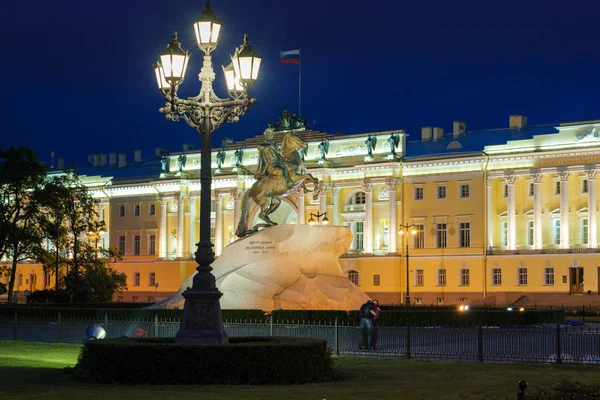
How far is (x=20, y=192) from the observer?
67.8 m

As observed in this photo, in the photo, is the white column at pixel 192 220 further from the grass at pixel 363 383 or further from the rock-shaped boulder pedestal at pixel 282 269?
the grass at pixel 363 383

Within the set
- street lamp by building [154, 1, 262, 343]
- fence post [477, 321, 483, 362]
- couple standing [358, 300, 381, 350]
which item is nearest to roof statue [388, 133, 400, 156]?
couple standing [358, 300, 381, 350]

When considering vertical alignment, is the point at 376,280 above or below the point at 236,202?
below

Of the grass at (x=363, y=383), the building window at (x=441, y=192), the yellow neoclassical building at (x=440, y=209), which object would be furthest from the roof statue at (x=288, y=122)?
the grass at (x=363, y=383)

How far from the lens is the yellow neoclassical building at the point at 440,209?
82.1 metres

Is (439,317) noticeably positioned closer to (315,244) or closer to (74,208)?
(315,244)

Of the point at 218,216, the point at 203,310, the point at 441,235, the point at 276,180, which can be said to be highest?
the point at 218,216

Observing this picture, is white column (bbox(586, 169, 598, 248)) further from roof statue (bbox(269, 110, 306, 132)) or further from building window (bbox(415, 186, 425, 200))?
roof statue (bbox(269, 110, 306, 132))

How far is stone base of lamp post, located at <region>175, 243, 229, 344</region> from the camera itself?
67.8 feet

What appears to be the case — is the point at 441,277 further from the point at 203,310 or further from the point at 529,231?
the point at 203,310

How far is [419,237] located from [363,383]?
229ft

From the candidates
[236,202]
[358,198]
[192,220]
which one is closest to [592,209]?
[358,198]

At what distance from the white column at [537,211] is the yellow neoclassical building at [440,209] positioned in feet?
0.29

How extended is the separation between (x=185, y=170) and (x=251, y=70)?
276ft
